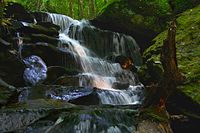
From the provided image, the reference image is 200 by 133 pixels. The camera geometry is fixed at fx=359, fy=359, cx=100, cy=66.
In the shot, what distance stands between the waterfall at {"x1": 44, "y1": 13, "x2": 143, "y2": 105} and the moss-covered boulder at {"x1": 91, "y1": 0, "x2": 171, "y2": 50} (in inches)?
20.3

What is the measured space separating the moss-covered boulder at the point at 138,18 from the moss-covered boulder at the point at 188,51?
282 centimetres

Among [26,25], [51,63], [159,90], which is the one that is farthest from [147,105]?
[26,25]

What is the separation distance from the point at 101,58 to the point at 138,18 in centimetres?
265

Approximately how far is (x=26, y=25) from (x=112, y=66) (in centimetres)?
A: 367

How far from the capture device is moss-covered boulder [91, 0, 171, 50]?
16145 mm

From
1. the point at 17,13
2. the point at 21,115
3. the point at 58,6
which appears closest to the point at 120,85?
Result: the point at 21,115

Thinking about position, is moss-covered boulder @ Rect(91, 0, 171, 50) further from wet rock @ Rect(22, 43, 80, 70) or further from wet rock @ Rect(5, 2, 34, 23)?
wet rock @ Rect(22, 43, 80, 70)

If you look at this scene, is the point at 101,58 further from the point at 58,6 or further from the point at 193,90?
the point at 58,6

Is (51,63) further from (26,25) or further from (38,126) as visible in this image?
(38,126)

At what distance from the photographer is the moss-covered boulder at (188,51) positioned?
26.1ft

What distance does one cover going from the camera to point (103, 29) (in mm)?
17391

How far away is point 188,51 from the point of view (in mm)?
10023

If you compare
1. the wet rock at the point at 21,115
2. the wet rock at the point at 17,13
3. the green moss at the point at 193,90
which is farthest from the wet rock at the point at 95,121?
the wet rock at the point at 17,13

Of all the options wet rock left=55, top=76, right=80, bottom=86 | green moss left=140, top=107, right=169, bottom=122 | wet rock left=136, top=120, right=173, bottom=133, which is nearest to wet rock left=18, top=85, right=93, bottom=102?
wet rock left=55, top=76, right=80, bottom=86
